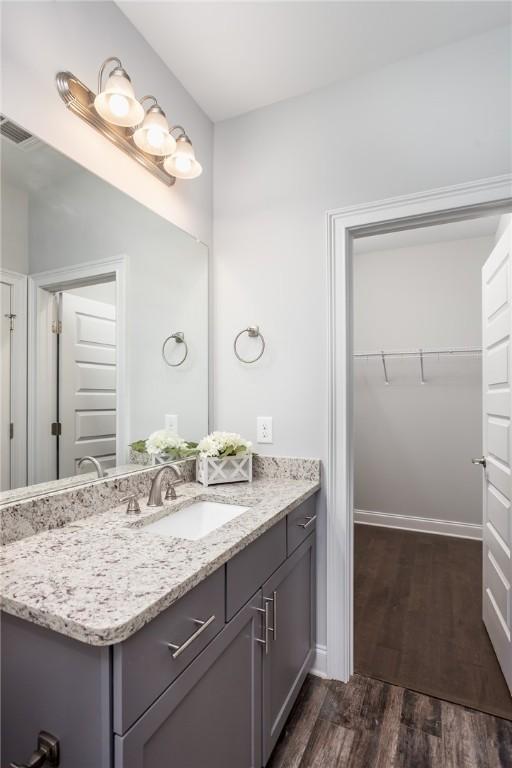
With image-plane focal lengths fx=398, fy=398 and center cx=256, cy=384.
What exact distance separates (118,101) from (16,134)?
38 cm

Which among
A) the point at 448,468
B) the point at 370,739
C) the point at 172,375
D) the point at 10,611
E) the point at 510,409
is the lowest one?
the point at 370,739

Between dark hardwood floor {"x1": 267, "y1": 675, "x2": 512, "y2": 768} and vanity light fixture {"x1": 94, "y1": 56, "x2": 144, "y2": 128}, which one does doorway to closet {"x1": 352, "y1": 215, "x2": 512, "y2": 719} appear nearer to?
dark hardwood floor {"x1": 267, "y1": 675, "x2": 512, "y2": 768}

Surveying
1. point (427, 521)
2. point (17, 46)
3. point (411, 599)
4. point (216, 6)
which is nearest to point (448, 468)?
point (427, 521)

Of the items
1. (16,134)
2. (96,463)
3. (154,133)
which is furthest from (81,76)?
(96,463)

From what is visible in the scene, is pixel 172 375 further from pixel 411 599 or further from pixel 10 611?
pixel 411 599

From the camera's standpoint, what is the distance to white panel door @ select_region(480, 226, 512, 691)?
1672 millimetres

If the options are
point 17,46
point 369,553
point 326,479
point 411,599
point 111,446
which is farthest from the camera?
point 369,553

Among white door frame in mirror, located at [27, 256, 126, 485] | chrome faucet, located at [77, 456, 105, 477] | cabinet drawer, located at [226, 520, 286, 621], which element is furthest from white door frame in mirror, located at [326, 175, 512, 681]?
white door frame in mirror, located at [27, 256, 126, 485]

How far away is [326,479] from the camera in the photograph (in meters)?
1.76

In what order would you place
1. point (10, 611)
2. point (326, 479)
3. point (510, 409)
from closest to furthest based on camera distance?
point (10, 611)
point (510, 409)
point (326, 479)

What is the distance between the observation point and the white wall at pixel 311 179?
1.54 meters

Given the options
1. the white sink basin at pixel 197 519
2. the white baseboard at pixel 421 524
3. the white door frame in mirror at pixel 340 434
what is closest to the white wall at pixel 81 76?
the white door frame in mirror at pixel 340 434

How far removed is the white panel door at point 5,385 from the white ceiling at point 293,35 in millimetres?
1217

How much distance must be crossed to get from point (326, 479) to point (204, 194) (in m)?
1.50
